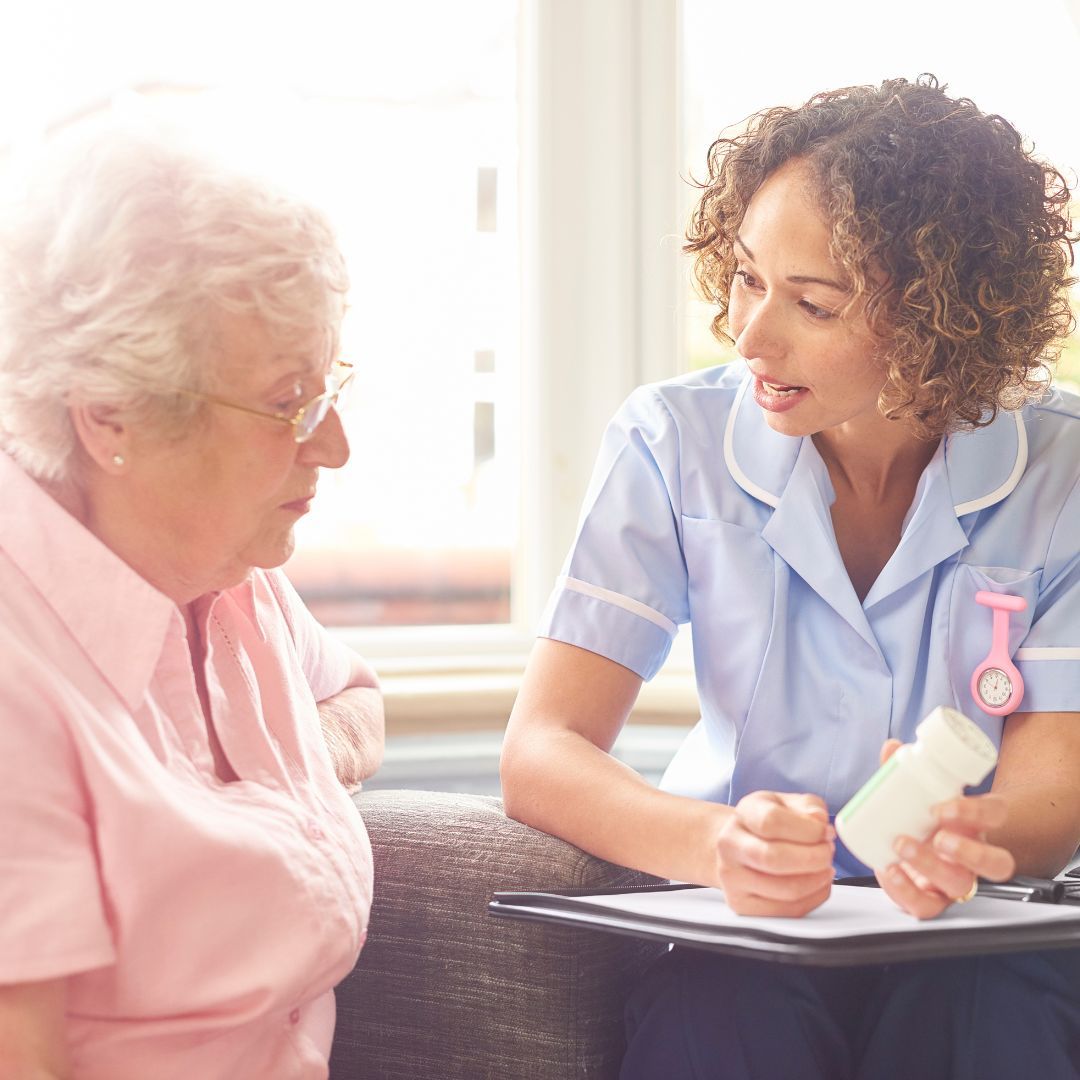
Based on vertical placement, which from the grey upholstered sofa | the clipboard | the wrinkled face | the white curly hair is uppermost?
the white curly hair

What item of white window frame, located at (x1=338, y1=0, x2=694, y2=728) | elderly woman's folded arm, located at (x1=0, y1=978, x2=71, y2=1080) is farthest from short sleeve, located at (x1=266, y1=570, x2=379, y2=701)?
white window frame, located at (x1=338, y1=0, x2=694, y2=728)

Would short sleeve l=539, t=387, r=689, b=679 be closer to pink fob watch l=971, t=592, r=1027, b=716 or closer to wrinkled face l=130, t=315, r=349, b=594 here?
pink fob watch l=971, t=592, r=1027, b=716

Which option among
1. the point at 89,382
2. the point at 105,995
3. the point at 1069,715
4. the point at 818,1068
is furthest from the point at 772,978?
the point at 89,382

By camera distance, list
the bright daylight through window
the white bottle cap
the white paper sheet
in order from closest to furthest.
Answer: the white bottle cap, the white paper sheet, the bright daylight through window

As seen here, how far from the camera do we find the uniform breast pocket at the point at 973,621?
1.57 metres

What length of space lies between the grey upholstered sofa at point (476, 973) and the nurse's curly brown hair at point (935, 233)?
67 centimetres

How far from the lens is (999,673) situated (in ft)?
5.08

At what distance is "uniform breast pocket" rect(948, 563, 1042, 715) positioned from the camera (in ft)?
5.16

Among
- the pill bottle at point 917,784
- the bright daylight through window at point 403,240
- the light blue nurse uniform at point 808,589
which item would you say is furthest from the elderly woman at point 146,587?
the bright daylight through window at point 403,240

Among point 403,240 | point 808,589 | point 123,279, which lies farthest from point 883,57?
point 123,279

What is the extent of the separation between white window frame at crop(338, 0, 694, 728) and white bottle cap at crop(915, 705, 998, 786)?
1.49 m

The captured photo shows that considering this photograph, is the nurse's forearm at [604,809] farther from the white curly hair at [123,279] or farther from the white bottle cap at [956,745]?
the white curly hair at [123,279]

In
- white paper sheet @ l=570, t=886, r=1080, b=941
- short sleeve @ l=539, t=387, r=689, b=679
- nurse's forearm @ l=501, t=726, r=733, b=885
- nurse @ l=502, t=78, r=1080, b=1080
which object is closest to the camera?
white paper sheet @ l=570, t=886, r=1080, b=941

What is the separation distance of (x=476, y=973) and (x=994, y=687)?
0.66 m
